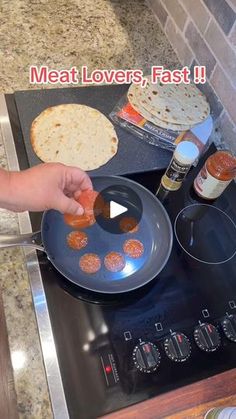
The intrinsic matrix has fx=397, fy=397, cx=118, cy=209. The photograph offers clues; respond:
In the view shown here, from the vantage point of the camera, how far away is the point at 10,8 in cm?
115

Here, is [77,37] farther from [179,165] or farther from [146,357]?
[146,357]

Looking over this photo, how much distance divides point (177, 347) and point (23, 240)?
0.34 meters

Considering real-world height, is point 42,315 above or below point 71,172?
below

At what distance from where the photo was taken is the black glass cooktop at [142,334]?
670 millimetres

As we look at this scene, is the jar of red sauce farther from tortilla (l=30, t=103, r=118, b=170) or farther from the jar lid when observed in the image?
tortilla (l=30, t=103, r=118, b=170)

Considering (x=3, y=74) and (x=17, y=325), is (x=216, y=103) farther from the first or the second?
(x=17, y=325)

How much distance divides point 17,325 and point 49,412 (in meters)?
0.15

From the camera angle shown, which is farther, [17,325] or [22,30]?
[22,30]

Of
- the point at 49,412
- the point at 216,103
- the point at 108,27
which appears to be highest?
the point at 108,27

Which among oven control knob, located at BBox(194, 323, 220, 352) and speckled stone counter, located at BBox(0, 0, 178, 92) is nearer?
oven control knob, located at BBox(194, 323, 220, 352)

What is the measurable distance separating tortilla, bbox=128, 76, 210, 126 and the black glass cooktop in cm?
36

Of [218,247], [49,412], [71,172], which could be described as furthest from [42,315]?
[218,247]

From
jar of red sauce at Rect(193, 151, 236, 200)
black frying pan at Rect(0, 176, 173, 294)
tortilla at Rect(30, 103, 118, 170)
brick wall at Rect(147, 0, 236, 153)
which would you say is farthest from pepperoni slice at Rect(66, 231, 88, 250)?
brick wall at Rect(147, 0, 236, 153)

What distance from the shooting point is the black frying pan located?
2.43 ft
